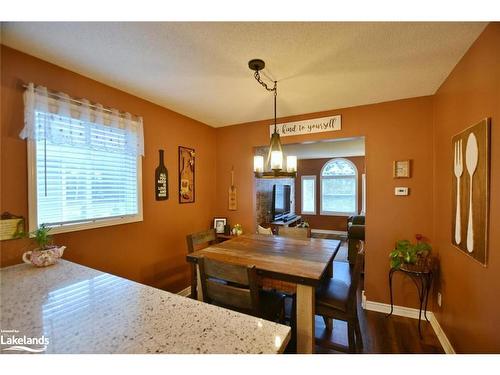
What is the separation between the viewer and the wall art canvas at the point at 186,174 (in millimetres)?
2703

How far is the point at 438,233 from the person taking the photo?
2045 mm

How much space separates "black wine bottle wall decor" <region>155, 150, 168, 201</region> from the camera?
94.5 inches

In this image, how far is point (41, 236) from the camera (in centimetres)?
141

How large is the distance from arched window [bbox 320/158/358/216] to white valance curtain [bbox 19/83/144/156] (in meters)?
5.85

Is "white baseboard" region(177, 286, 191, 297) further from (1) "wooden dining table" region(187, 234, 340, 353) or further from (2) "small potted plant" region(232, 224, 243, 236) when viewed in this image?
(2) "small potted plant" region(232, 224, 243, 236)

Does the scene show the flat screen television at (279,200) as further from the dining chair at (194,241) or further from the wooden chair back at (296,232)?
the dining chair at (194,241)

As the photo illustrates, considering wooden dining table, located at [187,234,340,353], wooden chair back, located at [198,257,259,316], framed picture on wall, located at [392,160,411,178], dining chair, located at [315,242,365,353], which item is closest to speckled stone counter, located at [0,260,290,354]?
wooden chair back, located at [198,257,259,316]

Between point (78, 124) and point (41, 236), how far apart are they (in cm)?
90

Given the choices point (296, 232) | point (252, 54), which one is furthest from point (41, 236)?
point (296, 232)
